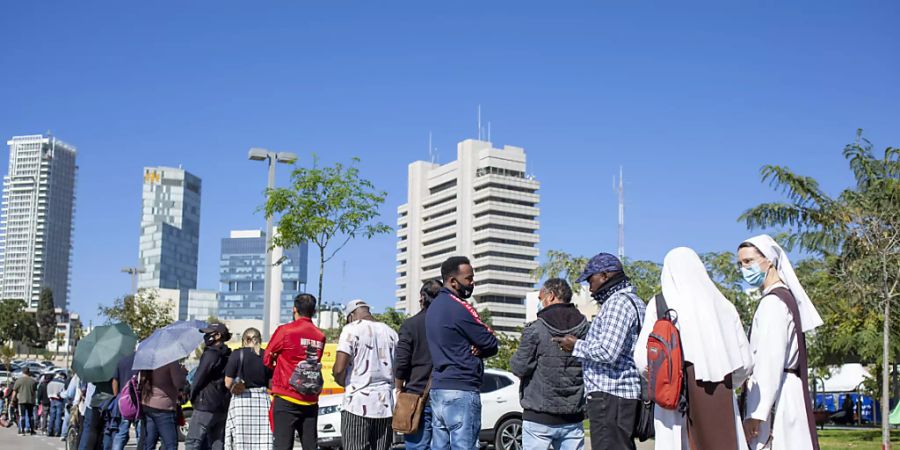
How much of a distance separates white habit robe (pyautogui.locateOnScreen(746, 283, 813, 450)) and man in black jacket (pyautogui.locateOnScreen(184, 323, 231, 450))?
6.52m

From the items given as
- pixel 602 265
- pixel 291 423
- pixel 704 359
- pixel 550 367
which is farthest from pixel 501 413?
pixel 704 359

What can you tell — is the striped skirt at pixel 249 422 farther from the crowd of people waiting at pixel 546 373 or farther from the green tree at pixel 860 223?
the green tree at pixel 860 223

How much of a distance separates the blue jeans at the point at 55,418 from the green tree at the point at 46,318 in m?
125

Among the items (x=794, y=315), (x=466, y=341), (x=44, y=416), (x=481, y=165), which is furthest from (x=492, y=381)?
(x=481, y=165)

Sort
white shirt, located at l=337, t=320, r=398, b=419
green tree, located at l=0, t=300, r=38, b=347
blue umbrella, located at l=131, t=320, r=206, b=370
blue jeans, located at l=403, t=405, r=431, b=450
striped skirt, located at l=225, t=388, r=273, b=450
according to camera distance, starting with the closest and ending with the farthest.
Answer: blue jeans, located at l=403, t=405, r=431, b=450
white shirt, located at l=337, t=320, r=398, b=419
striped skirt, located at l=225, t=388, r=273, b=450
blue umbrella, located at l=131, t=320, r=206, b=370
green tree, located at l=0, t=300, r=38, b=347

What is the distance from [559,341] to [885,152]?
553 inches

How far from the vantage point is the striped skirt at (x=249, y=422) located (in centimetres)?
1031

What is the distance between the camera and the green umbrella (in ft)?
40.0

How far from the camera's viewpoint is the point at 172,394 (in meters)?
10.9

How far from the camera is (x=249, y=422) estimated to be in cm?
1034

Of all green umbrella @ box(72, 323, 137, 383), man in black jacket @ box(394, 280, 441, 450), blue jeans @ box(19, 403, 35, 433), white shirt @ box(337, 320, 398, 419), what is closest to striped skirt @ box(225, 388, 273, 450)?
white shirt @ box(337, 320, 398, 419)

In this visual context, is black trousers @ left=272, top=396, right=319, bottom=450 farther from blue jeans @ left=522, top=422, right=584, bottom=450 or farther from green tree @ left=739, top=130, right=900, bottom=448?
green tree @ left=739, top=130, right=900, bottom=448

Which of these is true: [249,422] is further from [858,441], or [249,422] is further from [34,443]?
[858,441]

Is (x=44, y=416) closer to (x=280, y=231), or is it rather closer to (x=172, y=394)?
(x=280, y=231)
